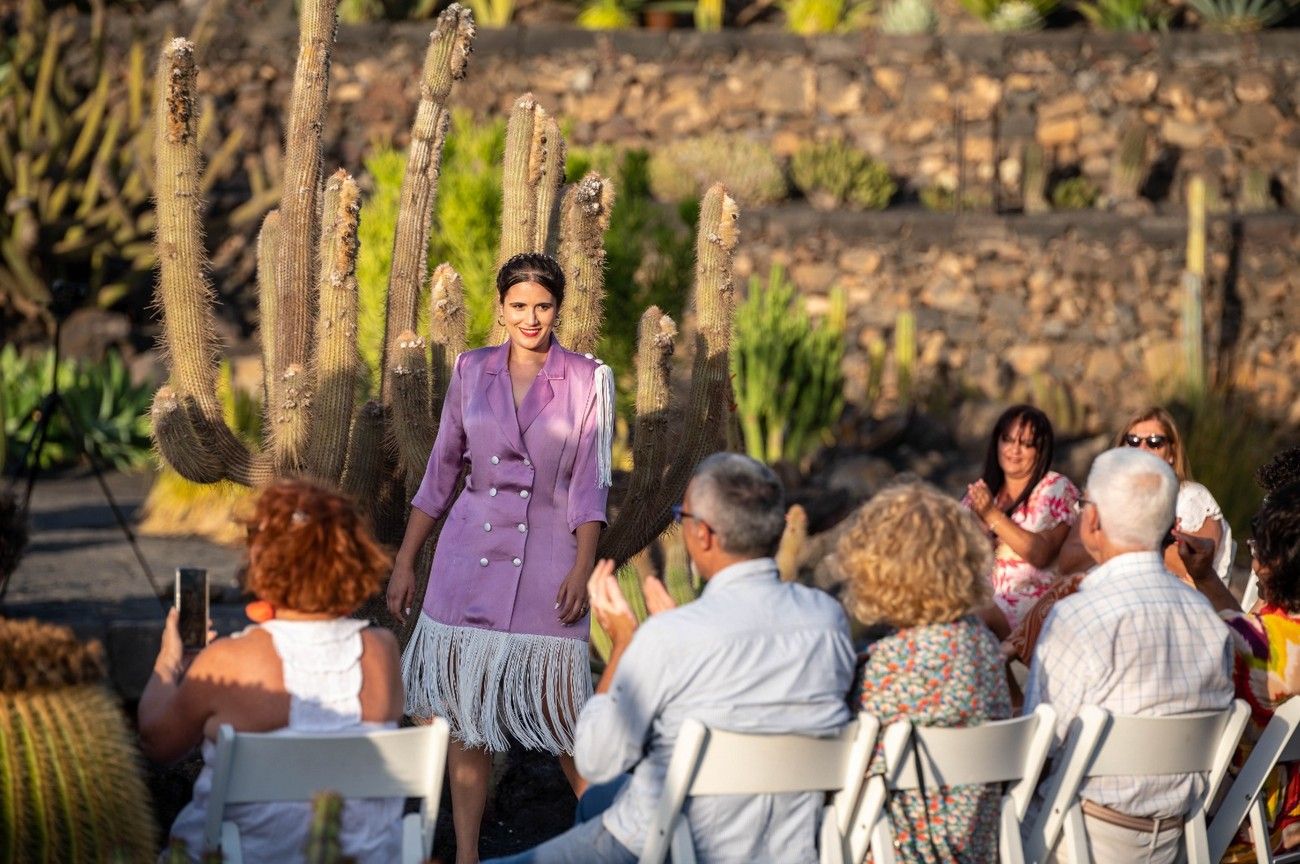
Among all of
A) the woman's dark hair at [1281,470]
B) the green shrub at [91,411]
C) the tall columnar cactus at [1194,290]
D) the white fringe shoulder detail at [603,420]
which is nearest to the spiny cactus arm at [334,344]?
the white fringe shoulder detail at [603,420]

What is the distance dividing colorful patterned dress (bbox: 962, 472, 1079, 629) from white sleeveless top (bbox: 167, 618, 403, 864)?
7.74 feet

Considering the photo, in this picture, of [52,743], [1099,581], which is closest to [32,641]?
[52,743]

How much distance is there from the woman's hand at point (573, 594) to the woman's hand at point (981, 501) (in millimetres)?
1315

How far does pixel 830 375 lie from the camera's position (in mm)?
10703

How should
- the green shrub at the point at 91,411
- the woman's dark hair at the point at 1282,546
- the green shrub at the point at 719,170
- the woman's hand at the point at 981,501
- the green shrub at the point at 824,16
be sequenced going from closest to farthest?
the woman's dark hair at the point at 1282,546, the woman's hand at the point at 981,501, the green shrub at the point at 91,411, the green shrub at the point at 719,170, the green shrub at the point at 824,16

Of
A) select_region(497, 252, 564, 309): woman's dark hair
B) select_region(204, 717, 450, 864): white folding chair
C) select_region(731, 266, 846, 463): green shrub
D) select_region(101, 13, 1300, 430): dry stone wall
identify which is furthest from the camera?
select_region(101, 13, 1300, 430): dry stone wall

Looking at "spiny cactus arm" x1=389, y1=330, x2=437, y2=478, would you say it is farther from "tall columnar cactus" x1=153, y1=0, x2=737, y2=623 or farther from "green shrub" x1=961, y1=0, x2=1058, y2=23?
"green shrub" x1=961, y1=0, x2=1058, y2=23

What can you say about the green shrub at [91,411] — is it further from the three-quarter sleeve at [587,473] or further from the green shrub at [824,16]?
the three-quarter sleeve at [587,473]

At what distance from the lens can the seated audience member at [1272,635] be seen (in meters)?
3.88

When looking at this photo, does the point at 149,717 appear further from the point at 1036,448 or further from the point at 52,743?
the point at 1036,448

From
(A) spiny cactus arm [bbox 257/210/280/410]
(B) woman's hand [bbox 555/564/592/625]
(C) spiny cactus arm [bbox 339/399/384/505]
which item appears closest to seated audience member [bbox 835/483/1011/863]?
(B) woman's hand [bbox 555/564/592/625]

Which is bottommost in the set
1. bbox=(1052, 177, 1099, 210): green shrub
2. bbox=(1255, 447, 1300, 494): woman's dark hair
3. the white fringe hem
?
the white fringe hem

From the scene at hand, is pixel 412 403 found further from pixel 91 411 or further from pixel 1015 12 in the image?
pixel 1015 12

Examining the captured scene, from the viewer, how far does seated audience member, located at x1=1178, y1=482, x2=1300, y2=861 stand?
3.88m
